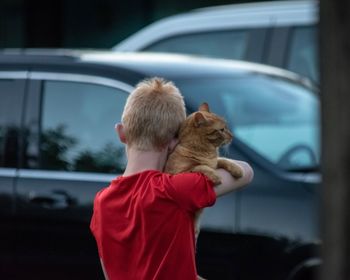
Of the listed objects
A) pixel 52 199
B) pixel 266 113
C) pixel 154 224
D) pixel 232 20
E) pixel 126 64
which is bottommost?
pixel 52 199

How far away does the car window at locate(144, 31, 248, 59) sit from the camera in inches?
343

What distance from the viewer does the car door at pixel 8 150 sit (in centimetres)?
577

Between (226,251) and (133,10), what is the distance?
494 inches

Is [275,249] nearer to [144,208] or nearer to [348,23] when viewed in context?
[144,208]

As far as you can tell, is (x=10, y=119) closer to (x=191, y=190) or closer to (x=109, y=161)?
(x=109, y=161)

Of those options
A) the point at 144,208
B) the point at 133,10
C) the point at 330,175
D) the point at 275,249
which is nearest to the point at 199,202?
the point at 144,208

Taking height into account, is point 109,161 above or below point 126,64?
below

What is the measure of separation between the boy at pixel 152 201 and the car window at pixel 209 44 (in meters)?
4.81

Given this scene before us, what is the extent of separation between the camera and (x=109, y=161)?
582cm

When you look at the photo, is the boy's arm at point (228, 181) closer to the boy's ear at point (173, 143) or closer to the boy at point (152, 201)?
the boy at point (152, 201)

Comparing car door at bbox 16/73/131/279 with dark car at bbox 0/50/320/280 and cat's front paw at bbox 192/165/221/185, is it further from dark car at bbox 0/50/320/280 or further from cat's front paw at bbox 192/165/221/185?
cat's front paw at bbox 192/165/221/185

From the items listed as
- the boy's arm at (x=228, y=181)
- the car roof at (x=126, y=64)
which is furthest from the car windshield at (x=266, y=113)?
the boy's arm at (x=228, y=181)

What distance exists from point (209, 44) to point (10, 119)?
3.20 m

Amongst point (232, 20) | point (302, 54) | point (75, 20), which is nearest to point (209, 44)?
point (232, 20)
